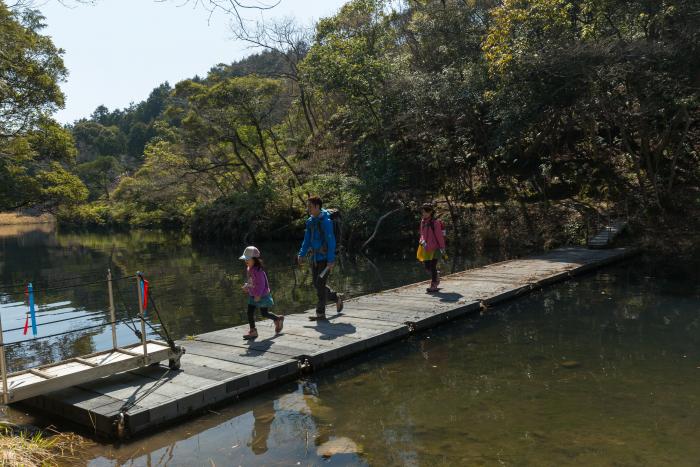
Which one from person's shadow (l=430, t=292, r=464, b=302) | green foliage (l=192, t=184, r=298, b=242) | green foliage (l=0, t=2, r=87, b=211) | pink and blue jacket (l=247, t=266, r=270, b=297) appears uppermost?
green foliage (l=0, t=2, r=87, b=211)

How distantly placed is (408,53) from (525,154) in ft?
24.1

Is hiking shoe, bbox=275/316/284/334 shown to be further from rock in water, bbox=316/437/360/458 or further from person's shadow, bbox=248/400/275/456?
rock in water, bbox=316/437/360/458

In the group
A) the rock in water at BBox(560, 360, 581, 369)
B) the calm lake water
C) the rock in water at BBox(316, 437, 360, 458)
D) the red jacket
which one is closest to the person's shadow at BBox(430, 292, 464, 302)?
the calm lake water

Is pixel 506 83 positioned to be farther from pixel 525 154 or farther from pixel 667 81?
pixel 525 154

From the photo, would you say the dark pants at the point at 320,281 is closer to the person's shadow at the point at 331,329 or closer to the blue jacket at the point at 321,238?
the blue jacket at the point at 321,238

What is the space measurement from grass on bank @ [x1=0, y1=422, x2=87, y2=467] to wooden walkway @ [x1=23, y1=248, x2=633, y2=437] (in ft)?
0.84

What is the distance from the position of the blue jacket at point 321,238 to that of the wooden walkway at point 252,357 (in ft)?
3.48

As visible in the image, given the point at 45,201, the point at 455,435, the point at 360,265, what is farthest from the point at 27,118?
the point at 455,435

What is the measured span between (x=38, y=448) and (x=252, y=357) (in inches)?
104

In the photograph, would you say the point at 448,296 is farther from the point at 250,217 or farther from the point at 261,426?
the point at 250,217

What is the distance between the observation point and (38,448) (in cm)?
479

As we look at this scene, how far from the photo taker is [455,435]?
5.21m

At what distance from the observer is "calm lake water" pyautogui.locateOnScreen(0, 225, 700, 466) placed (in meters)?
4.91

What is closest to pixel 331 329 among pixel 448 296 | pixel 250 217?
pixel 448 296
